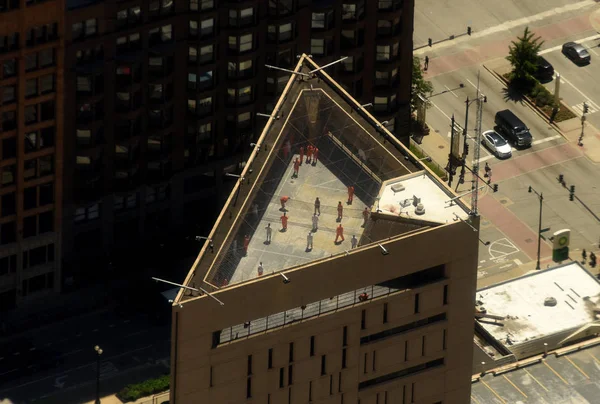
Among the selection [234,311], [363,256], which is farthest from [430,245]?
Result: [234,311]

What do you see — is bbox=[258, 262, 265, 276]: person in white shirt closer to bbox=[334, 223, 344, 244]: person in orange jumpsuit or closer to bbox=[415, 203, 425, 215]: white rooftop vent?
bbox=[334, 223, 344, 244]: person in orange jumpsuit

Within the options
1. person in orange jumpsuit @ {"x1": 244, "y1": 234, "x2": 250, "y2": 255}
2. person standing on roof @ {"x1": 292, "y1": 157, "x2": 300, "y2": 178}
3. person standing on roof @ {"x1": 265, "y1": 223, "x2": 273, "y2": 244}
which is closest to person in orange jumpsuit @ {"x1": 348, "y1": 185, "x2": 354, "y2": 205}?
person standing on roof @ {"x1": 292, "y1": 157, "x2": 300, "y2": 178}

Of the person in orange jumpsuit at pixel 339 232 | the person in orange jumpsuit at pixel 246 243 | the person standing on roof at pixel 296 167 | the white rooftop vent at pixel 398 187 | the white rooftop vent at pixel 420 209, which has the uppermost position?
the person standing on roof at pixel 296 167

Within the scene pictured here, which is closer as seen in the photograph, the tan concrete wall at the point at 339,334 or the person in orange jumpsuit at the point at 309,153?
the tan concrete wall at the point at 339,334

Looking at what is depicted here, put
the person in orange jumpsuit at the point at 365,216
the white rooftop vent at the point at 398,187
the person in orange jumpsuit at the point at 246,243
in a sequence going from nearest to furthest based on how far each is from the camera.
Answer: the person in orange jumpsuit at the point at 246,243
the person in orange jumpsuit at the point at 365,216
the white rooftop vent at the point at 398,187

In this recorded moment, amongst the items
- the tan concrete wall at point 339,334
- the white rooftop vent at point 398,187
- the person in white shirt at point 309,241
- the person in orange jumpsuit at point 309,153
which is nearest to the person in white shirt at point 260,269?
the tan concrete wall at point 339,334

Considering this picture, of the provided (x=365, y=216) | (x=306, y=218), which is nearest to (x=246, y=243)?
(x=306, y=218)

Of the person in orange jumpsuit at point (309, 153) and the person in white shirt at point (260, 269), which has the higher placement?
the person in orange jumpsuit at point (309, 153)

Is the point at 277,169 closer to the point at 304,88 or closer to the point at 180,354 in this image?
the point at 304,88

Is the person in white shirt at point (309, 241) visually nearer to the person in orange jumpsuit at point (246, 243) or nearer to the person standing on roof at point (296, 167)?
the person in orange jumpsuit at point (246, 243)
